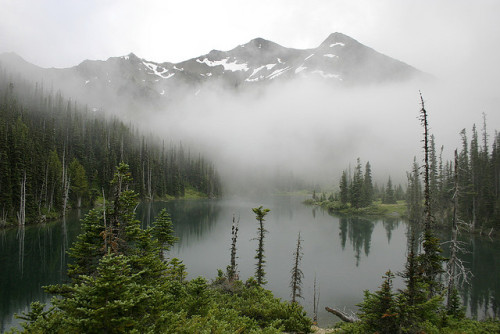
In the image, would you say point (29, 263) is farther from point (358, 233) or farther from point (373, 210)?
point (373, 210)

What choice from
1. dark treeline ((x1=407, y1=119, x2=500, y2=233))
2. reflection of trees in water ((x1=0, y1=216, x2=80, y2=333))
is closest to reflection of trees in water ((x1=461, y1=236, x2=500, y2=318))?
dark treeline ((x1=407, y1=119, x2=500, y2=233))

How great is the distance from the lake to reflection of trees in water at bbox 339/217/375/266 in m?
0.25

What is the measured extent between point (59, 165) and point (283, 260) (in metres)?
71.7

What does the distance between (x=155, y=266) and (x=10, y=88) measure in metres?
164

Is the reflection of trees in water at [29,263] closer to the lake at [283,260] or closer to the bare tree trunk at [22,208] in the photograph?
the lake at [283,260]

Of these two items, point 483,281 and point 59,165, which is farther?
point 59,165

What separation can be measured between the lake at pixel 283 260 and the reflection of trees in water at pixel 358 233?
247mm

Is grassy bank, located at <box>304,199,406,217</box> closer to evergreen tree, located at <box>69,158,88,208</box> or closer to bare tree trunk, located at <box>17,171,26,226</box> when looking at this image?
evergreen tree, located at <box>69,158,88,208</box>

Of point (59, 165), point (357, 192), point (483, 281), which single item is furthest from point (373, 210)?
point (59, 165)

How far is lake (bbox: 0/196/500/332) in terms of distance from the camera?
28484mm

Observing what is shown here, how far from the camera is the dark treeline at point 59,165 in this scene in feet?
187

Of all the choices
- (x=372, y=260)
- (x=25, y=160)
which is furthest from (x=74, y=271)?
(x=25, y=160)

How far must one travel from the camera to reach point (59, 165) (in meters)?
74.6

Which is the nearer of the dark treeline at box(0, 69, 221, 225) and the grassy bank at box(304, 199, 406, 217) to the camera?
the dark treeline at box(0, 69, 221, 225)
